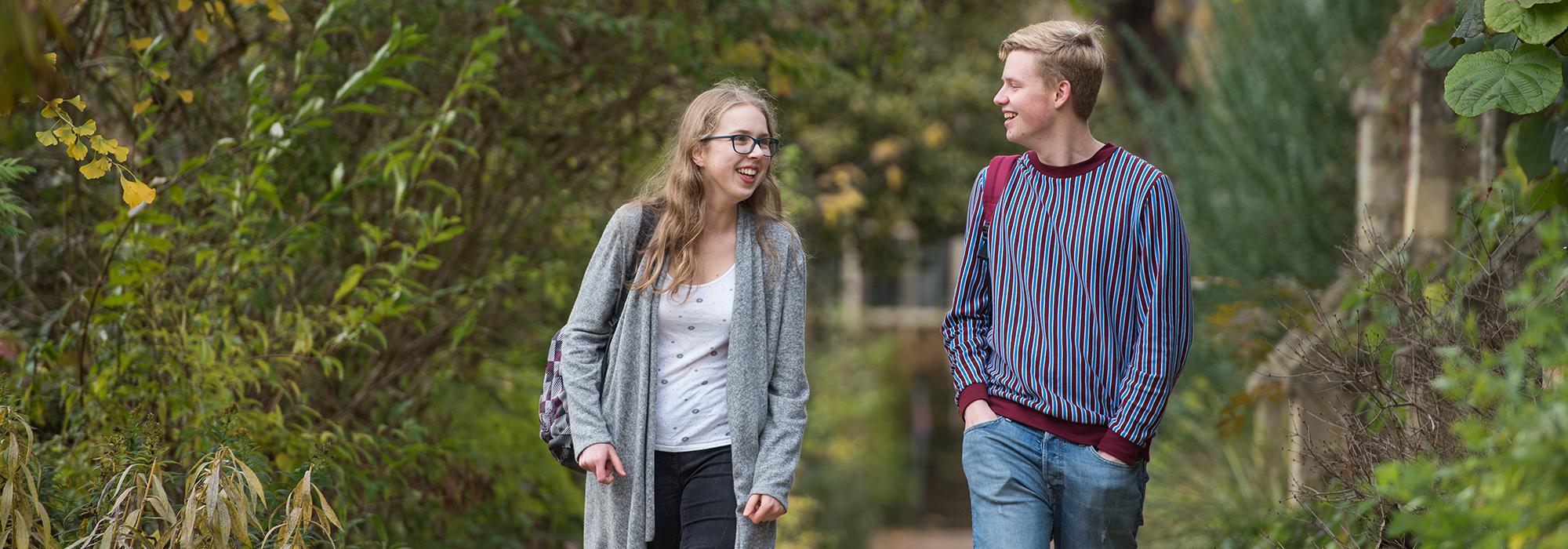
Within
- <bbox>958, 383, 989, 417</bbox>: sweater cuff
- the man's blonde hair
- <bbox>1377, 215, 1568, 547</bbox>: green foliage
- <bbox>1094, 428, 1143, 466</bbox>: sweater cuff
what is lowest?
<bbox>1094, 428, 1143, 466</bbox>: sweater cuff

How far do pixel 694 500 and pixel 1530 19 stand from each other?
2.23 m

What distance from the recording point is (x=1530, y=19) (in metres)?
3.22

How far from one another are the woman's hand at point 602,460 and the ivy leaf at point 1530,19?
2245mm

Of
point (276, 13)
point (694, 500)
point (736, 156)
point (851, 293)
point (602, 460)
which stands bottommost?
point (851, 293)

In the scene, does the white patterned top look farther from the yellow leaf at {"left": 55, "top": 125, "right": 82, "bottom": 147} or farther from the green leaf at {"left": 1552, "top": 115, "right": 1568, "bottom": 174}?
the green leaf at {"left": 1552, "top": 115, "right": 1568, "bottom": 174}

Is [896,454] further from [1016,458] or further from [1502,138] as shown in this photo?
[1016,458]

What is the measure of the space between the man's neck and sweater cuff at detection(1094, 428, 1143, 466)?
66 centimetres

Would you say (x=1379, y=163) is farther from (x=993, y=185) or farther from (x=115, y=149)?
(x=115, y=149)

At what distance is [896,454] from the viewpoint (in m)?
16.5

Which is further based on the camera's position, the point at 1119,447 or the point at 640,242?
the point at 640,242

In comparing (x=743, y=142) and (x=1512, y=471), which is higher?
(x=743, y=142)

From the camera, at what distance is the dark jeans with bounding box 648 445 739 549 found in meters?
3.44

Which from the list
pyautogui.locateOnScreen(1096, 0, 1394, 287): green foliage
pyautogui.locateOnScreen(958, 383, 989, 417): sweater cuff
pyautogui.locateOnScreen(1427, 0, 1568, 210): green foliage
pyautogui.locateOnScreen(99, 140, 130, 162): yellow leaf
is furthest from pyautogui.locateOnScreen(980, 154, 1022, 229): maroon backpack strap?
pyautogui.locateOnScreen(1096, 0, 1394, 287): green foliage

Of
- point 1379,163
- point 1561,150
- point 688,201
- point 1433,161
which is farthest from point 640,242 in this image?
point 1379,163
